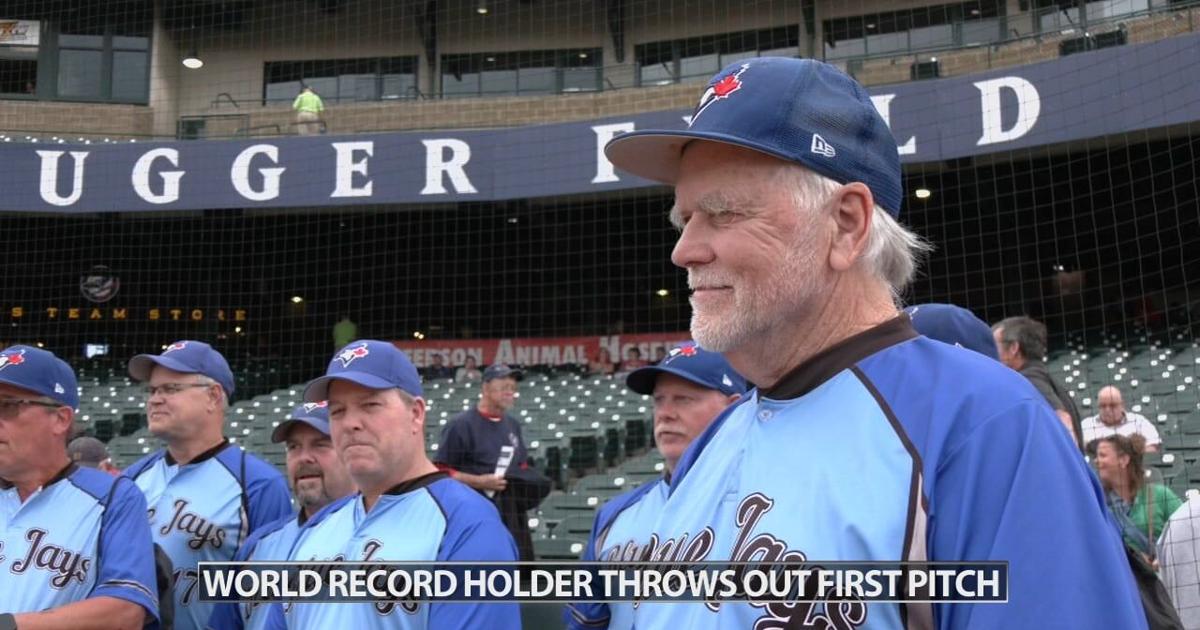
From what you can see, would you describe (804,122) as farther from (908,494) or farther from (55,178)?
(55,178)

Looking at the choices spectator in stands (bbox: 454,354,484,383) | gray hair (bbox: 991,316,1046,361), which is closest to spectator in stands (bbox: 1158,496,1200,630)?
gray hair (bbox: 991,316,1046,361)

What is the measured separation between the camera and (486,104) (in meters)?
16.2

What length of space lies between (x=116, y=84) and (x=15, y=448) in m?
16.8

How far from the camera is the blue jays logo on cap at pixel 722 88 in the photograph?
1231 millimetres

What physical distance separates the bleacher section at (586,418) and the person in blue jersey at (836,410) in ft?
17.2

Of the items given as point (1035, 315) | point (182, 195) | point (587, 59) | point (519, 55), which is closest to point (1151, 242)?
point (1035, 315)

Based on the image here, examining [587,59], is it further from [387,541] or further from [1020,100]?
[387,541]

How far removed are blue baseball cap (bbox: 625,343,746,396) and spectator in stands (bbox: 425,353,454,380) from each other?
39.9ft

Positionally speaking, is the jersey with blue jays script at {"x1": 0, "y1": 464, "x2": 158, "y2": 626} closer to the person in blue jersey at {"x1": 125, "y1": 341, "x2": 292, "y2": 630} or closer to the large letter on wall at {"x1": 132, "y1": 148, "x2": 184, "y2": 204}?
the person in blue jersey at {"x1": 125, "y1": 341, "x2": 292, "y2": 630}

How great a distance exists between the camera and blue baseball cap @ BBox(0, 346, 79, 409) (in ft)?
10.1

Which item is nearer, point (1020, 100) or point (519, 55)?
point (1020, 100)

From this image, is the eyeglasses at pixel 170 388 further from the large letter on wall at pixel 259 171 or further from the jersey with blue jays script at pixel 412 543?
the large letter on wall at pixel 259 171

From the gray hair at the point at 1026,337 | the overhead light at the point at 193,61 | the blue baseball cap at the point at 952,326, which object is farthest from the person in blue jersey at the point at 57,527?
the overhead light at the point at 193,61

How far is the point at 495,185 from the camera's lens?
12.5 metres
